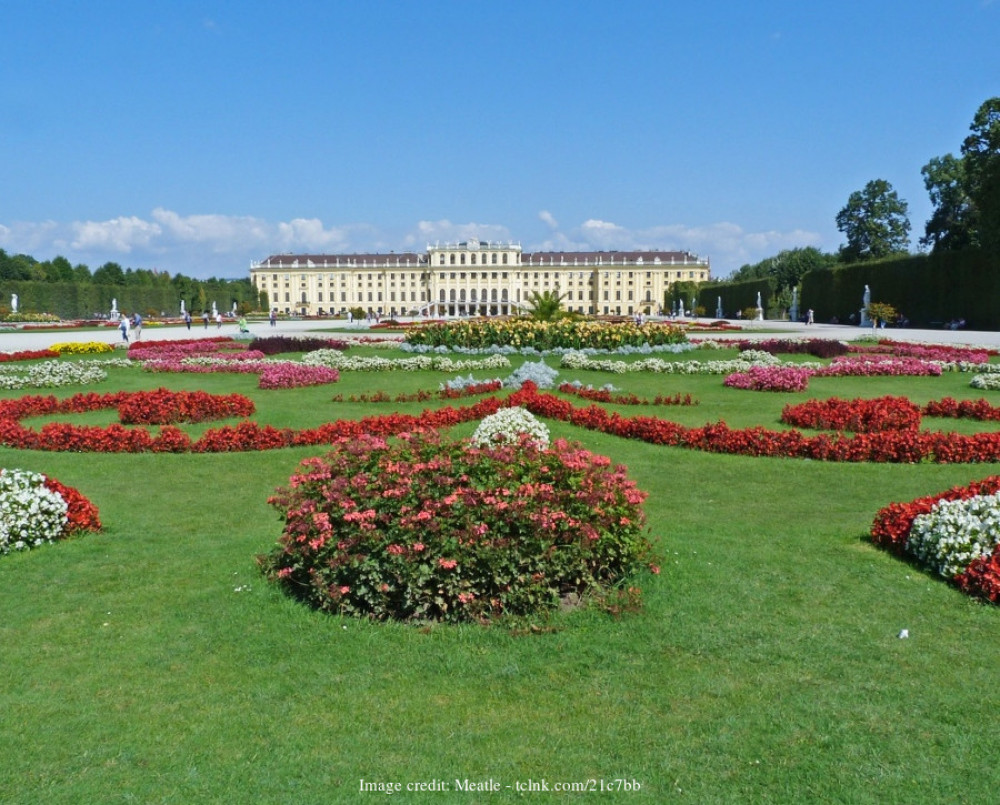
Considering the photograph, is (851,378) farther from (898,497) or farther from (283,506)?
(283,506)

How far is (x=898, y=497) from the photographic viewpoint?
654 centimetres

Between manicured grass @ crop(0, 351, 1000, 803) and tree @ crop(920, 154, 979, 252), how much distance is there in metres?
42.4

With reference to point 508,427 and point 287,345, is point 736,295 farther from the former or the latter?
point 508,427

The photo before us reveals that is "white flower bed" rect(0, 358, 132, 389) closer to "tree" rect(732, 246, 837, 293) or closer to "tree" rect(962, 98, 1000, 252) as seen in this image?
"tree" rect(962, 98, 1000, 252)

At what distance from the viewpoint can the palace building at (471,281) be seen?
387 ft

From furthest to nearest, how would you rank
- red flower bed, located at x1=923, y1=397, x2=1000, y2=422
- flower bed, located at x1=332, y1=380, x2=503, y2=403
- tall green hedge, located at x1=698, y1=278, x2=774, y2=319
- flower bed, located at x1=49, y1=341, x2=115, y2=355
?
tall green hedge, located at x1=698, y1=278, x2=774, y2=319, flower bed, located at x1=49, y1=341, x2=115, y2=355, flower bed, located at x1=332, y1=380, x2=503, y2=403, red flower bed, located at x1=923, y1=397, x2=1000, y2=422

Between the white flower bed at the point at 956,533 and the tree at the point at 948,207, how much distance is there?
41.7 m

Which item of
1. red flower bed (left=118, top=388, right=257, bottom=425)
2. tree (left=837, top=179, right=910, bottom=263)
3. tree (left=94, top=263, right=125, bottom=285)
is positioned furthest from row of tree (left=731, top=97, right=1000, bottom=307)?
tree (left=94, top=263, right=125, bottom=285)

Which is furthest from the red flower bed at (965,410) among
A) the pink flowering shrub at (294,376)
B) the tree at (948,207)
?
the tree at (948,207)

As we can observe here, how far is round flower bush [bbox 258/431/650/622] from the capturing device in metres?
3.98

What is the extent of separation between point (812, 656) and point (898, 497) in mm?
3390

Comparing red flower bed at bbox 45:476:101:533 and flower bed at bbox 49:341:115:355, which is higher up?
flower bed at bbox 49:341:115:355

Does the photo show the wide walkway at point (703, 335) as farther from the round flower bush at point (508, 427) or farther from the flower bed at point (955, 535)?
the flower bed at point (955, 535)

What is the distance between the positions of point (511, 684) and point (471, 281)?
115992mm
